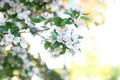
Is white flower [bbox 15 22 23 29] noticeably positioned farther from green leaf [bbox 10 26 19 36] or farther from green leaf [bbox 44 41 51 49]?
green leaf [bbox 44 41 51 49]

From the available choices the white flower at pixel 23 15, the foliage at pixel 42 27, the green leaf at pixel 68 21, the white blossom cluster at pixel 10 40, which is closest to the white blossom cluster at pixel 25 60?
the foliage at pixel 42 27

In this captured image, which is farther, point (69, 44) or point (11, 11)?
point (11, 11)

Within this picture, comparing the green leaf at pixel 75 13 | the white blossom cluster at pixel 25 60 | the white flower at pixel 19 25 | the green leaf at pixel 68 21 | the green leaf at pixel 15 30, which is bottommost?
the green leaf at pixel 15 30

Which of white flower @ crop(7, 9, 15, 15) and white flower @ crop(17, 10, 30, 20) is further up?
white flower @ crop(7, 9, 15, 15)

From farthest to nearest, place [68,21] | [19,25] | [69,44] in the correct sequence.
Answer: [19,25], [68,21], [69,44]

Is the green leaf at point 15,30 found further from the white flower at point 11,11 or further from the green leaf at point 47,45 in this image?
the white flower at point 11,11

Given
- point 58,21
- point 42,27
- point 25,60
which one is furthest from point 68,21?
point 25,60

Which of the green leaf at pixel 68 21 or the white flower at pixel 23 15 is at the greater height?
the white flower at pixel 23 15

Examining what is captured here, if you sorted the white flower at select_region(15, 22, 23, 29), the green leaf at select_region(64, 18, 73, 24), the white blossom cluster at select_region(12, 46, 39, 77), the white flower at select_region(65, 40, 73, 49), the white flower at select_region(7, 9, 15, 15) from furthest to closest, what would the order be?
the white blossom cluster at select_region(12, 46, 39, 77)
the white flower at select_region(7, 9, 15, 15)
the white flower at select_region(15, 22, 23, 29)
the green leaf at select_region(64, 18, 73, 24)
the white flower at select_region(65, 40, 73, 49)

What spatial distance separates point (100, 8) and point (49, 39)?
288 cm

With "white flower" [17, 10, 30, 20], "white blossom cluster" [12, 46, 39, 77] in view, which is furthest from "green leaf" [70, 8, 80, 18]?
"white blossom cluster" [12, 46, 39, 77]

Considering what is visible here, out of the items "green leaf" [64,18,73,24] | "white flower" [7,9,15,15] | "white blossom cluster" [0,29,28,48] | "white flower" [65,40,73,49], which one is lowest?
"white flower" [65,40,73,49]

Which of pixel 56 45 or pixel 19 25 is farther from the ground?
pixel 19 25

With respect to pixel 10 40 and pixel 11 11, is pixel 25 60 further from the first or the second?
pixel 10 40
